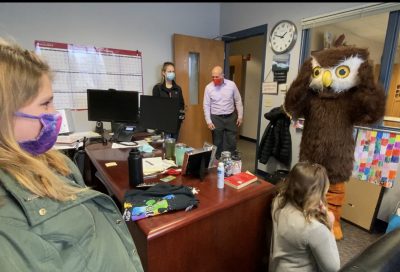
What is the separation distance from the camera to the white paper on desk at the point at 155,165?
1.39m

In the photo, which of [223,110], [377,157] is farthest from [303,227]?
[223,110]

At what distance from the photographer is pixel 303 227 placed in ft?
3.31

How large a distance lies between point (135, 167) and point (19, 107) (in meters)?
0.65

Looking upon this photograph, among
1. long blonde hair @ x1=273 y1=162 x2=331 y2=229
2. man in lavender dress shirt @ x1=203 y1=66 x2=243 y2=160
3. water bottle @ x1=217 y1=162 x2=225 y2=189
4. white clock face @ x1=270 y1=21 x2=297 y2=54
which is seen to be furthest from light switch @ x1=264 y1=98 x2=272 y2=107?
water bottle @ x1=217 y1=162 x2=225 y2=189

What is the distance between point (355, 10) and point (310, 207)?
6.79 feet

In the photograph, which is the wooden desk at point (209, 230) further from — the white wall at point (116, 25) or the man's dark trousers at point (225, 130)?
the white wall at point (116, 25)

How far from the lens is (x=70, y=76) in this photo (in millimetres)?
2855

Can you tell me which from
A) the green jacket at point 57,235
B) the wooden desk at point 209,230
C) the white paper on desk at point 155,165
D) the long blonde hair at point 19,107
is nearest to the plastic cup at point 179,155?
the white paper on desk at point 155,165

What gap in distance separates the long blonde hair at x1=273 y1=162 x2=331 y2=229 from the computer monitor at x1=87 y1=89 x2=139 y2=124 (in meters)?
1.62

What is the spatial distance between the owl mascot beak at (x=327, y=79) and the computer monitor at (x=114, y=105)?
162 cm

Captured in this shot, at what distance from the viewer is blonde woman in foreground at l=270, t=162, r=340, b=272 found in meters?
1.00

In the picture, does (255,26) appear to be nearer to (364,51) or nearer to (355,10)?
(355,10)

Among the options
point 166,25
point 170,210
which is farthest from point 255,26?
point 170,210

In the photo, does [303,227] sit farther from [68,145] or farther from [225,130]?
[225,130]
